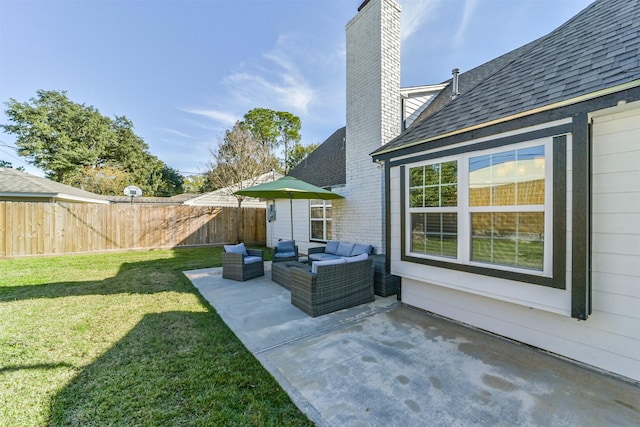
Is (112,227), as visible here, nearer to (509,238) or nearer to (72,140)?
(509,238)

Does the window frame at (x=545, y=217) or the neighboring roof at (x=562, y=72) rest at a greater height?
the neighboring roof at (x=562, y=72)

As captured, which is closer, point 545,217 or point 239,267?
point 545,217

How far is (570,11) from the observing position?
6.19 m

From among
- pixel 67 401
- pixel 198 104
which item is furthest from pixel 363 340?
pixel 198 104

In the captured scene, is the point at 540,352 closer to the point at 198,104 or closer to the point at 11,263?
the point at 11,263

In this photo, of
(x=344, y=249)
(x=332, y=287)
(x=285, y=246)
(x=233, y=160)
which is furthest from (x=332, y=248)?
(x=233, y=160)

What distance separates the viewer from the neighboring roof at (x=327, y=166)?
948 cm

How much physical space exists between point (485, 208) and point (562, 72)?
1.93m

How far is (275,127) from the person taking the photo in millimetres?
26734

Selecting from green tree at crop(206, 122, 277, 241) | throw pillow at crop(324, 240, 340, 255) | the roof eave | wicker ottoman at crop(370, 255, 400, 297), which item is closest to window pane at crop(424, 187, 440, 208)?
the roof eave

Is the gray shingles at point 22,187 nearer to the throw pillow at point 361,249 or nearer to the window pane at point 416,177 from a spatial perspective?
the throw pillow at point 361,249

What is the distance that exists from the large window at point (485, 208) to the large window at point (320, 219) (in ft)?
16.2

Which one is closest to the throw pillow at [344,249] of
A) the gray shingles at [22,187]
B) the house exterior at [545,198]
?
the house exterior at [545,198]

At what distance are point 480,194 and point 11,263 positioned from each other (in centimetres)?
1344
